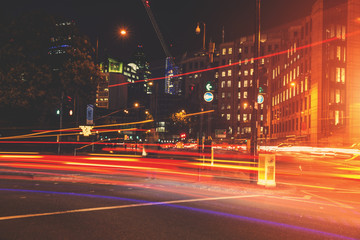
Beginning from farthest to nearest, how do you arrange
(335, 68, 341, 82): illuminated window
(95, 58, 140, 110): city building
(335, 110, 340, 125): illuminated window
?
(95, 58, 140, 110): city building → (335, 68, 341, 82): illuminated window → (335, 110, 340, 125): illuminated window

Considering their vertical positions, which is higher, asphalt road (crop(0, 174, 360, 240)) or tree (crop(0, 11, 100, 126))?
tree (crop(0, 11, 100, 126))

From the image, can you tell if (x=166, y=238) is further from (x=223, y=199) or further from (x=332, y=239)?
(x=223, y=199)

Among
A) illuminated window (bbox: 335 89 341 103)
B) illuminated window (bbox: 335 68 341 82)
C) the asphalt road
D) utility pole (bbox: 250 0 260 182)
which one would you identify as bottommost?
the asphalt road

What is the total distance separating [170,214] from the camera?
24.8 ft

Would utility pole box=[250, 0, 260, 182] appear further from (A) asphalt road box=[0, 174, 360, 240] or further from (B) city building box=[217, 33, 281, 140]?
(B) city building box=[217, 33, 281, 140]

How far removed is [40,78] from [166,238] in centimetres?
2567

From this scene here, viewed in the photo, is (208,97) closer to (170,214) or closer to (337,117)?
(170,214)

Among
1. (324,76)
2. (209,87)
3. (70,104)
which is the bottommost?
(209,87)

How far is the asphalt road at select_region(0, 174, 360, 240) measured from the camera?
5.95m

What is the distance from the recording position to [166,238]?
5605mm

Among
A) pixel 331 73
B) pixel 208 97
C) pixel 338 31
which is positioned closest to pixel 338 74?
pixel 331 73

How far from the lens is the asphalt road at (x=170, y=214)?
234 inches

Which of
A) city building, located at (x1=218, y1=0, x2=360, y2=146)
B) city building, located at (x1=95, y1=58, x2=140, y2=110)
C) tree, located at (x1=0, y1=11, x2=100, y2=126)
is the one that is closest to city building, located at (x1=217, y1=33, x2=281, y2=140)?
city building, located at (x1=218, y1=0, x2=360, y2=146)

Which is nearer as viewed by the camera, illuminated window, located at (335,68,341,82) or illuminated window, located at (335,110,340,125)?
illuminated window, located at (335,110,340,125)
